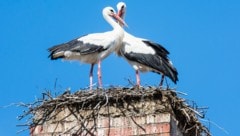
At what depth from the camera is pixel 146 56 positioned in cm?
1333

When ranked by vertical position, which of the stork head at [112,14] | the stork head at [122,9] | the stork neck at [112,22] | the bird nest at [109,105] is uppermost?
the stork head at [122,9]

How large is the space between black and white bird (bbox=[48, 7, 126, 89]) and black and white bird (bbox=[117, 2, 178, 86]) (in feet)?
0.82

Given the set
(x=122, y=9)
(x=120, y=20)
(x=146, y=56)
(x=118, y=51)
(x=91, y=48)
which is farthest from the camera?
(x=122, y=9)

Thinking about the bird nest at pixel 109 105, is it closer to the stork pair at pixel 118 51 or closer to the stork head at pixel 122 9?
the stork pair at pixel 118 51

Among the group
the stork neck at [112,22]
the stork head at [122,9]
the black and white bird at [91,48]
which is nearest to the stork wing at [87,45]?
the black and white bird at [91,48]

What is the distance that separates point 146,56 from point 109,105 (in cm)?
283

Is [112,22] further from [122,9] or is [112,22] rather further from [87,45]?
[87,45]

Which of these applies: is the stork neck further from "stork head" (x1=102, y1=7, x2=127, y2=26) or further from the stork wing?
the stork wing

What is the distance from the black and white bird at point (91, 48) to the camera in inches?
511

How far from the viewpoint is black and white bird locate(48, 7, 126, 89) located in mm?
12984

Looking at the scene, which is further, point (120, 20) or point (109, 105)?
point (120, 20)

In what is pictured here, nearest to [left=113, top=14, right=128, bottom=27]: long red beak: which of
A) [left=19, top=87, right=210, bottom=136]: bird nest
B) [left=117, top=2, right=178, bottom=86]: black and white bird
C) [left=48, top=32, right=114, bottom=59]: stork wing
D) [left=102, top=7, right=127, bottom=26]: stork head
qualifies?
[left=102, top=7, right=127, bottom=26]: stork head

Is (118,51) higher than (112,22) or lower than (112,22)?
lower

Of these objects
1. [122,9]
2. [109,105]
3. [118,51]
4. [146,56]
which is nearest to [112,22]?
[118,51]
